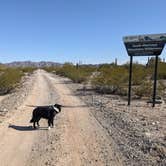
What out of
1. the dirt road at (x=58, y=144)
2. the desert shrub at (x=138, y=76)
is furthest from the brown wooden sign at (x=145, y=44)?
the desert shrub at (x=138, y=76)

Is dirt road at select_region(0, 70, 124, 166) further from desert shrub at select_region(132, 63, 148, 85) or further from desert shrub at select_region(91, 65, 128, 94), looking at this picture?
desert shrub at select_region(132, 63, 148, 85)

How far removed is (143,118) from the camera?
15.5m

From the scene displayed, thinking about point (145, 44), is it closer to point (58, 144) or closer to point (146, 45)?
point (146, 45)

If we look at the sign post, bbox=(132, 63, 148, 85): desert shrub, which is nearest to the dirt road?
the sign post

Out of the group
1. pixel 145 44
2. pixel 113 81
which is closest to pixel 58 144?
pixel 145 44

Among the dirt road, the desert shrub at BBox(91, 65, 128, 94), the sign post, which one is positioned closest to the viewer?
the dirt road

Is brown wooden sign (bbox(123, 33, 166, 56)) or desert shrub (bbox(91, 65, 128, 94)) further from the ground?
brown wooden sign (bbox(123, 33, 166, 56))

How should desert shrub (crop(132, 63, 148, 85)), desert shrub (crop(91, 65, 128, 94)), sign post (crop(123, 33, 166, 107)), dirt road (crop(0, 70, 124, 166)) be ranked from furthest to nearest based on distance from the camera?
desert shrub (crop(132, 63, 148, 85))
desert shrub (crop(91, 65, 128, 94))
sign post (crop(123, 33, 166, 107))
dirt road (crop(0, 70, 124, 166))

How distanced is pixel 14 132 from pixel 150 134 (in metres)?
4.60

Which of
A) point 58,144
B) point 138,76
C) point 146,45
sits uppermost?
point 146,45

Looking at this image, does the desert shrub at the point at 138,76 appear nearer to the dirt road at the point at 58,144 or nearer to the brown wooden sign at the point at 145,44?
the brown wooden sign at the point at 145,44

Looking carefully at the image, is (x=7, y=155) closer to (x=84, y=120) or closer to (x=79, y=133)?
(x=79, y=133)

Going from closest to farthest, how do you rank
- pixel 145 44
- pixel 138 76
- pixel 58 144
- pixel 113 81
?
pixel 58 144
pixel 145 44
pixel 113 81
pixel 138 76

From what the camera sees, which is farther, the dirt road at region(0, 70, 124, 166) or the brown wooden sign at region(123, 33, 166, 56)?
the brown wooden sign at region(123, 33, 166, 56)
